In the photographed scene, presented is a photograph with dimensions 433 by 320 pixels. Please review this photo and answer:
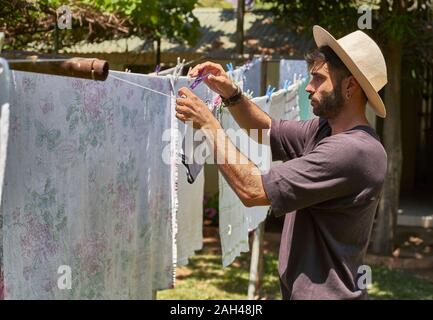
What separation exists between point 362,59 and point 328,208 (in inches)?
22.4

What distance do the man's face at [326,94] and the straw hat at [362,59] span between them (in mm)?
78

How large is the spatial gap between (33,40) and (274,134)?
3906 millimetres

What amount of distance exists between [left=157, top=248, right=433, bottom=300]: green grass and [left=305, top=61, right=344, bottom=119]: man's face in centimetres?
430

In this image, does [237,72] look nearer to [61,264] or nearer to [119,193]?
[119,193]

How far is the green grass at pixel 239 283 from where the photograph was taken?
268 inches

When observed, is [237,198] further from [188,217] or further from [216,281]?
[216,281]

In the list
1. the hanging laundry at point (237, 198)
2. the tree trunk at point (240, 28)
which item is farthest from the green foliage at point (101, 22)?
the hanging laundry at point (237, 198)

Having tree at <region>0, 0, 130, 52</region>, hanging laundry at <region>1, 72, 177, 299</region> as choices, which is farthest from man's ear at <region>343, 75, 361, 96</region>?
tree at <region>0, 0, 130, 52</region>

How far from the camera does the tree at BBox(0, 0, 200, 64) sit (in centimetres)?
575

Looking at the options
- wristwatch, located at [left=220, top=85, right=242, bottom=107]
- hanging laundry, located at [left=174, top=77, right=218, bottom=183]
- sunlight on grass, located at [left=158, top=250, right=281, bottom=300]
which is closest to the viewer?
wristwatch, located at [left=220, top=85, right=242, bottom=107]

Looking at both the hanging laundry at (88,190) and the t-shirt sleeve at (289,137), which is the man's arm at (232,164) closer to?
the hanging laundry at (88,190)

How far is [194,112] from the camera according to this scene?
247 centimetres

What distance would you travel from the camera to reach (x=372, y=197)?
2.54 m

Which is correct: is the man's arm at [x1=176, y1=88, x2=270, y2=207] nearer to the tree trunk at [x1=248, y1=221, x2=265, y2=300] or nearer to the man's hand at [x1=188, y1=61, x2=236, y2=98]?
the man's hand at [x1=188, y1=61, x2=236, y2=98]
